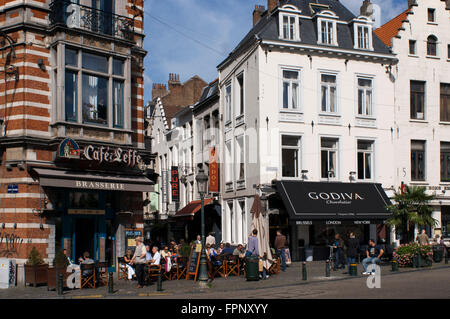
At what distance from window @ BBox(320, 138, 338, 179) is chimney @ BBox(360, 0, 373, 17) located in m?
8.83

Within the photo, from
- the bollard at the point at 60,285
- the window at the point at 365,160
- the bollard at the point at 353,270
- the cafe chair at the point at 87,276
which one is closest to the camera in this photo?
the bollard at the point at 60,285

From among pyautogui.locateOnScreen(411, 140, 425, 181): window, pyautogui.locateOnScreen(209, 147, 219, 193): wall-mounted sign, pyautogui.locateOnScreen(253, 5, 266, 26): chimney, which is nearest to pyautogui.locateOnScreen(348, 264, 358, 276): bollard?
pyautogui.locateOnScreen(411, 140, 425, 181): window

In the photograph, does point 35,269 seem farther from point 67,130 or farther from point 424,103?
point 424,103

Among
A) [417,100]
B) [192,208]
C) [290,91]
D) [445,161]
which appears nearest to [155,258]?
[290,91]

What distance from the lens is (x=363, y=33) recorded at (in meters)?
30.0

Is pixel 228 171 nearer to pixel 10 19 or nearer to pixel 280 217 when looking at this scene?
pixel 280 217

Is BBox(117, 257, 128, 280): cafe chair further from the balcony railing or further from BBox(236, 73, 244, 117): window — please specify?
BBox(236, 73, 244, 117): window

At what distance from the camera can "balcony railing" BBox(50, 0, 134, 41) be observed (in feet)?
67.2

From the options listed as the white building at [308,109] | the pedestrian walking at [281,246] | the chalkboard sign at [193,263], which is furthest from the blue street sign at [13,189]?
the white building at [308,109]

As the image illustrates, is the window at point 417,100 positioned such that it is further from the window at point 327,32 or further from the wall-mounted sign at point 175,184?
the wall-mounted sign at point 175,184

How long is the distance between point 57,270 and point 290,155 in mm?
13889

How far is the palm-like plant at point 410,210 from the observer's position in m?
25.3

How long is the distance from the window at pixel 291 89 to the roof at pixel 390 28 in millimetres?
6313
